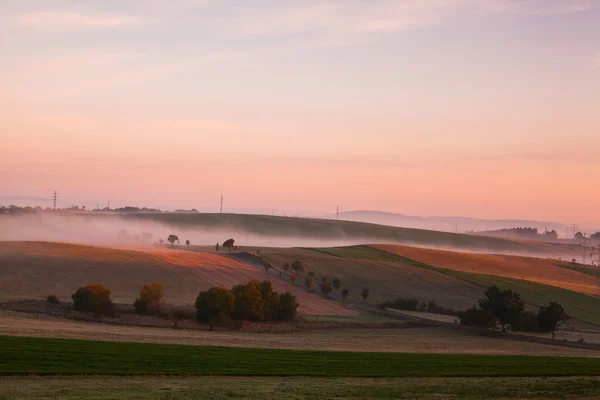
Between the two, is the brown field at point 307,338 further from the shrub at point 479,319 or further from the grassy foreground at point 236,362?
the shrub at point 479,319

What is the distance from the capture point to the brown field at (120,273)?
7806 centimetres

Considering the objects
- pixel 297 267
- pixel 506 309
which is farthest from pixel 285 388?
pixel 297 267

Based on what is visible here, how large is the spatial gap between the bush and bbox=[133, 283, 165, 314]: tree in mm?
2430

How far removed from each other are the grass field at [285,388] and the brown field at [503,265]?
98.8 meters

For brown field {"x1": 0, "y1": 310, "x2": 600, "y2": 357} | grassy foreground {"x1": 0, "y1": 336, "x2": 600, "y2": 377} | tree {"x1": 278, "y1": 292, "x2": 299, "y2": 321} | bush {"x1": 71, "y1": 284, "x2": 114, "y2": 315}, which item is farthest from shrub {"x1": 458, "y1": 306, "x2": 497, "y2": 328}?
bush {"x1": 71, "y1": 284, "x2": 114, "y2": 315}

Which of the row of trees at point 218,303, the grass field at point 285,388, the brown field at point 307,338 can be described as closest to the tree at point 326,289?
the row of trees at point 218,303

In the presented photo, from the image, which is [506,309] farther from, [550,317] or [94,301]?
[94,301]

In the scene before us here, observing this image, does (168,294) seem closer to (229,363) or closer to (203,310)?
(203,310)

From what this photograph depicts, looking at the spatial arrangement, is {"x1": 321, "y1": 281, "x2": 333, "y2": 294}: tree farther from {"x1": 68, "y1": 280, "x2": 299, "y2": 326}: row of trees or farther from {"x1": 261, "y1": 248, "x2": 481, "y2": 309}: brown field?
{"x1": 68, "y1": 280, "x2": 299, "y2": 326}: row of trees

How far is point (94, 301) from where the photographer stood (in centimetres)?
6381

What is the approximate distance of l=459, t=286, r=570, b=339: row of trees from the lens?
69812 millimetres

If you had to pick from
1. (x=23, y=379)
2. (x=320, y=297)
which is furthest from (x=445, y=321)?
(x=23, y=379)

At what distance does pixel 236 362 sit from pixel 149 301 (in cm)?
3036

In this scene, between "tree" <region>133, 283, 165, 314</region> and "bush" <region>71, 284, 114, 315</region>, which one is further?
"tree" <region>133, 283, 165, 314</region>
